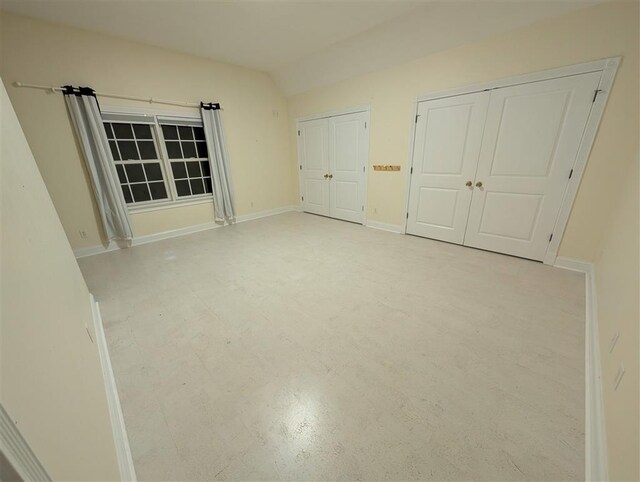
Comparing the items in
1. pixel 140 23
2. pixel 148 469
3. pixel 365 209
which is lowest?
pixel 148 469

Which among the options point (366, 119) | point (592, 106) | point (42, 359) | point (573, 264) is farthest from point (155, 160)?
point (573, 264)

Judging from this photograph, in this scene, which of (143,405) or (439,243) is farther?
(439,243)

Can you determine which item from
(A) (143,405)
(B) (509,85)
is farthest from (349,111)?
(A) (143,405)

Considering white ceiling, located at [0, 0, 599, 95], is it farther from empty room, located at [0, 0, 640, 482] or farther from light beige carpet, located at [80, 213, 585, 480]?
light beige carpet, located at [80, 213, 585, 480]

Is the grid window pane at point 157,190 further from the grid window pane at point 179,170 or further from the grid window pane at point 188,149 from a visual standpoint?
the grid window pane at point 188,149

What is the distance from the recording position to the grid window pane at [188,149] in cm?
418

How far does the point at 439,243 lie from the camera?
3602 mm

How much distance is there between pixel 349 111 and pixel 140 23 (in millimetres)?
3010

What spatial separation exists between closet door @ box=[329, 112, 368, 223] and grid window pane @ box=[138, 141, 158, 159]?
3023 mm

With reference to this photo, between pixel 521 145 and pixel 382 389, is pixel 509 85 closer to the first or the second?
pixel 521 145

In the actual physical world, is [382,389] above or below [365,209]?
below

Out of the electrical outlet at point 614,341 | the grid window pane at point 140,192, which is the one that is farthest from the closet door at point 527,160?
the grid window pane at point 140,192

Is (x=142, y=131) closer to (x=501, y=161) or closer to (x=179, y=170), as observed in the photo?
(x=179, y=170)

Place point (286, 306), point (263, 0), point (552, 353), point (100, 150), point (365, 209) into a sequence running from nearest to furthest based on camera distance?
point (552, 353), point (286, 306), point (263, 0), point (100, 150), point (365, 209)
